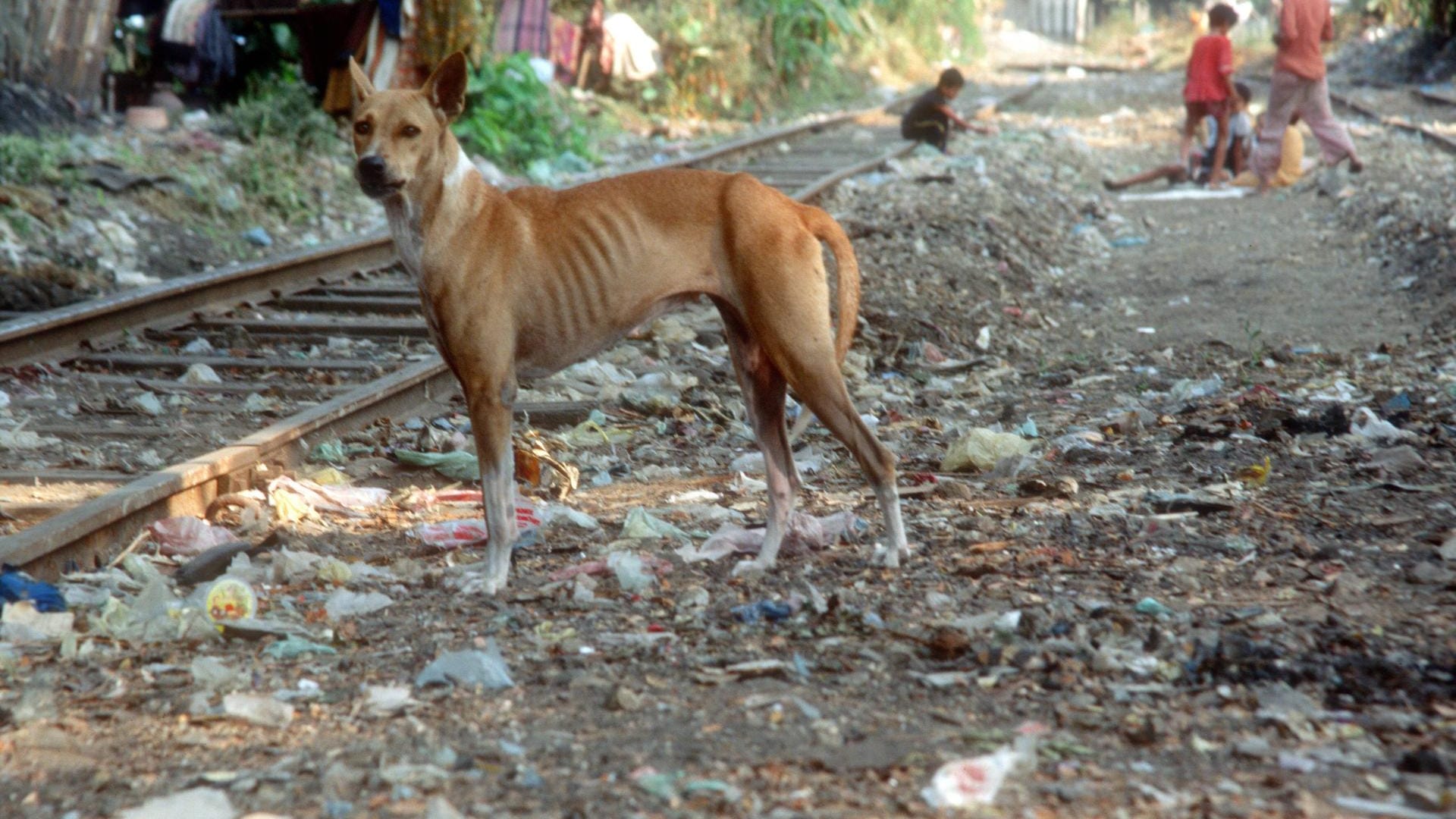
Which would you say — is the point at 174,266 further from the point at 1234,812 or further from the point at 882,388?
the point at 1234,812

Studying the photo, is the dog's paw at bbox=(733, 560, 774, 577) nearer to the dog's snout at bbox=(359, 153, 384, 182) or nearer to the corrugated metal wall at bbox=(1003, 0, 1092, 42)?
the dog's snout at bbox=(359, 153, 384, 182)

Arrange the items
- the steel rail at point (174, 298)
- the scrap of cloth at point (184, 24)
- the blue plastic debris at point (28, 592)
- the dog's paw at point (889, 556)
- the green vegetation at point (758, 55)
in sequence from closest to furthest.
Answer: the blue plastic debris at point (28, 592) → the dog's paw at point (889, 556) → the steel rail at point (174, 298) → the scrap of cloth at point (184, 24) → the green vegetation at point (758, 55)

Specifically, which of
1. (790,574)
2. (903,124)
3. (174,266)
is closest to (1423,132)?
(903,124)

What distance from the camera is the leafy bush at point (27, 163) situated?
1138 cm

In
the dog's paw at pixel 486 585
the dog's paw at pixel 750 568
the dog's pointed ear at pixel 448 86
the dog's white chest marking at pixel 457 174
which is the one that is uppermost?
the dog's pointed ear at pixel 448 86

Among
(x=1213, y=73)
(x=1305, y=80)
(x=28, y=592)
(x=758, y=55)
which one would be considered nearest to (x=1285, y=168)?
(x=1213, y=73)

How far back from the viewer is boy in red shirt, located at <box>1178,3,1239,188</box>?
A: 52.5 ft

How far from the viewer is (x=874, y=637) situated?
4.21 m

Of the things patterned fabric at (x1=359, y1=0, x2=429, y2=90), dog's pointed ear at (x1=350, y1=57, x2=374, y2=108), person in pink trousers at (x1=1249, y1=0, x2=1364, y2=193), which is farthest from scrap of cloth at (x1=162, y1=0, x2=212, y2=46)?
dog's pointed ear at (x1=350, y1=57, x2=374, y2=108)

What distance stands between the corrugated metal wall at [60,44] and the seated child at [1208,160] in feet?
36.5

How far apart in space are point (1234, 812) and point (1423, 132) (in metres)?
18.4

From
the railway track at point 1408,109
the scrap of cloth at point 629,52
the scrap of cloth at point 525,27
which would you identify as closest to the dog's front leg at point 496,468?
the railway track at point 1408,109

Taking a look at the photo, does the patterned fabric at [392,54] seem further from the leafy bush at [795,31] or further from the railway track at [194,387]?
the leafy bush at [795,31]

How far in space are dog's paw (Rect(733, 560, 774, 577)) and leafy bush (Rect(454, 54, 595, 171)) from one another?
11790 millimetres
